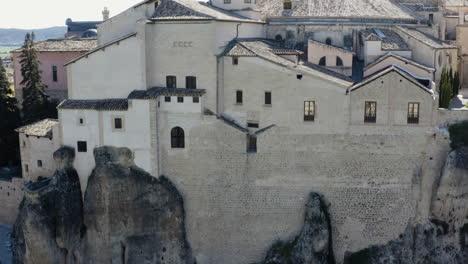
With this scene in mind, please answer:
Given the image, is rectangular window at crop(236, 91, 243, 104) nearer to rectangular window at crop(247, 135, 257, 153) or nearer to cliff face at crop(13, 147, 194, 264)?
rectangular window at crop(247, 135, 257, 153)

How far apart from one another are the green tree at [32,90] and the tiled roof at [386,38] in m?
A: 21.0

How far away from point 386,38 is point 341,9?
4.00 metres

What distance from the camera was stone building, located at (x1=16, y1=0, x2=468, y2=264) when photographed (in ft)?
99.1

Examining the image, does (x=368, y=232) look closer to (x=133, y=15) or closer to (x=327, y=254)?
(x=327, y=254)

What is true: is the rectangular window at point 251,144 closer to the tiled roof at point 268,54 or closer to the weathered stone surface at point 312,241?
the weathered stone surface at point 312,241

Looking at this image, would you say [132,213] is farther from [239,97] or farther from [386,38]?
[386,38]

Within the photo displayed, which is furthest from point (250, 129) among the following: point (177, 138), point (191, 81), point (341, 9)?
point (341, 9)

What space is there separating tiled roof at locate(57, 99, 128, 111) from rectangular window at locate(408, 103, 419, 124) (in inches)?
561

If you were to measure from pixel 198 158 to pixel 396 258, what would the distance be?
11259mm

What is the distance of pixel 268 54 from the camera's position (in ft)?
105

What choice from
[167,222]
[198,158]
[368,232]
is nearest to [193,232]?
[167,222]

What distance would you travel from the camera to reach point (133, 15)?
34.0 metres

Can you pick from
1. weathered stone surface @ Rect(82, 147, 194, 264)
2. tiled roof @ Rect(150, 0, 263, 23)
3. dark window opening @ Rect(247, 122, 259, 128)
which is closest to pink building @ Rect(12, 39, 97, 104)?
tiled roof @ Rect(150, 0, 263, 23)

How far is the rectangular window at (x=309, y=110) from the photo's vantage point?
1200 inches
